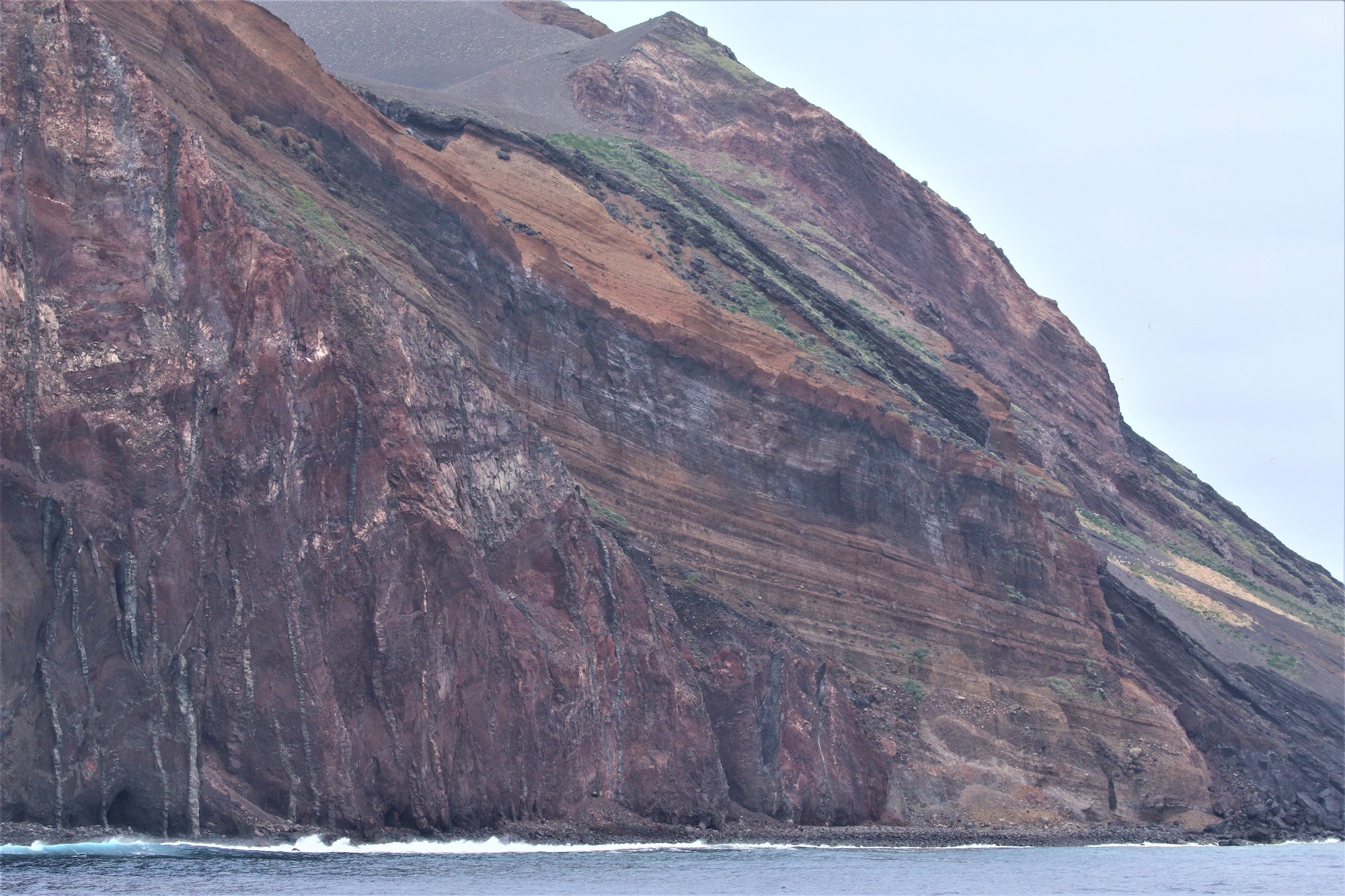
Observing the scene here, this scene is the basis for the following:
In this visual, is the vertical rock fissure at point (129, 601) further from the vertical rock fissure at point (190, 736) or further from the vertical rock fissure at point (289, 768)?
the vertical rock fissure at point (289, 768)

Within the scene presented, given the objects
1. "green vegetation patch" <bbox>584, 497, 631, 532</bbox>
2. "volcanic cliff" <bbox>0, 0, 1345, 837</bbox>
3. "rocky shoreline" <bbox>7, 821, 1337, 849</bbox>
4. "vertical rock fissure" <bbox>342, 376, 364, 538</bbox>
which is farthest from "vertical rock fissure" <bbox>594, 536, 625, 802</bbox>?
"vertical rock fissure" <bbox>342, 376, 364, 538</bbox>

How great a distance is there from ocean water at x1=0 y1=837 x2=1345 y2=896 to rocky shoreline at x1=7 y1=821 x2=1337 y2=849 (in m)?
0.29

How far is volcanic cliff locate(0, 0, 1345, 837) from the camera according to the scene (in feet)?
100

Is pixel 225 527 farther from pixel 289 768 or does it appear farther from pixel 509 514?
pixel 509 514

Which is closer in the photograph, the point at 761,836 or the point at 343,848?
the point at 343,848

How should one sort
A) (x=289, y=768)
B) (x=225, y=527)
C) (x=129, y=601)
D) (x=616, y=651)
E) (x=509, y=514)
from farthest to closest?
(x=616, y=651) < (x=509, y=514) < (x=225, y=527) < (x=289, y=768) < (x=129, y=601)

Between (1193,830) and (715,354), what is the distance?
72.9ft

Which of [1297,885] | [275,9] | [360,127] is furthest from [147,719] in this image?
[275,9]

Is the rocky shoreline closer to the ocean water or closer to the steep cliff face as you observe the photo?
the ocean water

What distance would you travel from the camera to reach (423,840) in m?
33.4

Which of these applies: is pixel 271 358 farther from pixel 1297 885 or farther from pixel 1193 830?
pixel 1193 830

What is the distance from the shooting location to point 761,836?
4088 cm

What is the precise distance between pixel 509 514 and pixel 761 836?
36.3 ft

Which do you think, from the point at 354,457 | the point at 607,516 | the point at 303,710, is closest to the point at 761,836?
the point at 607,516
